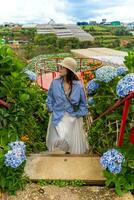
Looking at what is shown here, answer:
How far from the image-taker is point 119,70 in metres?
3.79

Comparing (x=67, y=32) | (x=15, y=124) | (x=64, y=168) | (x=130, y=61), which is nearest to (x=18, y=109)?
(x=15, y=124)

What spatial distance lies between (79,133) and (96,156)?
875mm

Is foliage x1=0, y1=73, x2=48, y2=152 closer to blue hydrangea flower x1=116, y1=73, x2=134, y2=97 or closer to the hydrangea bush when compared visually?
the hydrangea bush

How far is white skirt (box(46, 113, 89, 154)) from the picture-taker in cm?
438

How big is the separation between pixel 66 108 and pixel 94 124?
46 cm

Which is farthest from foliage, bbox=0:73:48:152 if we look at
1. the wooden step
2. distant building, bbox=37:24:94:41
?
distant building, bbox=37:24:94:41

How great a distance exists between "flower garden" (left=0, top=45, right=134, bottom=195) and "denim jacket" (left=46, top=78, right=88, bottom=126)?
161 mm

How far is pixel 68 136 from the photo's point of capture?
4480 mm

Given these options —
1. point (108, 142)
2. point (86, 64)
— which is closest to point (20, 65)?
point (108, 142)

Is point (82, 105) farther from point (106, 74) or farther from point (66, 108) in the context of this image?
point (106, 74)

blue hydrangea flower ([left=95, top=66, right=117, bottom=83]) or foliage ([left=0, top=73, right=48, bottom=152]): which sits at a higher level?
blue hydrangea flower ([left=95, top=66, right=117, bottom=83])

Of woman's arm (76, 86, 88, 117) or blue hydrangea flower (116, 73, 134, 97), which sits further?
woman's arm (76, 86, 88, 117)

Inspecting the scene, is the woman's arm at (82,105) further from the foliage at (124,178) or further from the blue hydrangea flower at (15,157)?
the blue hydrangea flower at (15,157)

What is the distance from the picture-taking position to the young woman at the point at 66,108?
4207 millimetres
